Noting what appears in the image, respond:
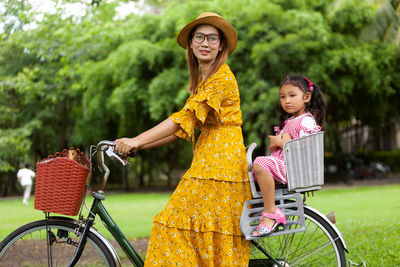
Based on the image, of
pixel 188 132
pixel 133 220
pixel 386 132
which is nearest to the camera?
pixel 188 132

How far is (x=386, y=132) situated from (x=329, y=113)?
9.89 metres

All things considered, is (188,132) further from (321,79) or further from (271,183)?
(321,79)

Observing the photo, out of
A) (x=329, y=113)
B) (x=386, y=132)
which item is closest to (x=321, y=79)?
(x=329, y=113)

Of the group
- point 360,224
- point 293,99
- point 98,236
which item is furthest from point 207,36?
point 360,224

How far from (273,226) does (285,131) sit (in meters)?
0.64

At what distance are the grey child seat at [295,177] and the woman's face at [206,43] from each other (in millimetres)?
589

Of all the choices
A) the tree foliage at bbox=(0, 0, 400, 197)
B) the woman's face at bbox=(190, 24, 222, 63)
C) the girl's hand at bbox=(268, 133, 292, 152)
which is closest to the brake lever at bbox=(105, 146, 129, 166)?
the woman's face at bbox=(190, 24, 222, 63)

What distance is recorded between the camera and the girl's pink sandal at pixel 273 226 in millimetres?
2678

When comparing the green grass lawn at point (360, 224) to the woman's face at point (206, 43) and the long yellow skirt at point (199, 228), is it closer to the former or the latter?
the long yellow skirt at point (199, 228)

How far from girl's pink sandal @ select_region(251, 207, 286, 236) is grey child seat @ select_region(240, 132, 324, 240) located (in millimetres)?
41

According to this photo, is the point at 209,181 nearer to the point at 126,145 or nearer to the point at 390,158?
the point at 126,145

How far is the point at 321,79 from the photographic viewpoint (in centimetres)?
1511

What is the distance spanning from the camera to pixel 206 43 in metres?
2.78

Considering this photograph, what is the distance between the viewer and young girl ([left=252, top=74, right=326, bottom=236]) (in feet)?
8.88
